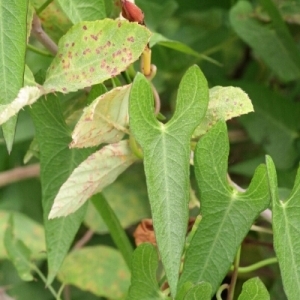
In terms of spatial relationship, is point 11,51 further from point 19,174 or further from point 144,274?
point 19,174

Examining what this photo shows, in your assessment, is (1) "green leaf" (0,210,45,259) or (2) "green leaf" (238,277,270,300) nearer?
(2) "green leaf" (238,277,270,300)

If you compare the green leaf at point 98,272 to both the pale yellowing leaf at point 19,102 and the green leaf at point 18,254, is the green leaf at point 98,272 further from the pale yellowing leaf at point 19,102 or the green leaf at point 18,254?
the pale yellowing leaf at point 19,102

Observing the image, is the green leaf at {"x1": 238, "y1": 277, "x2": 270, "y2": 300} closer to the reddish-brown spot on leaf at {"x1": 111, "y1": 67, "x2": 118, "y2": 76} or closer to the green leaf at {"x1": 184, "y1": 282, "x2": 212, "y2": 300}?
the green leaf at {"x1": 184, "y1": 282, "x2": 212, "y2": 300}

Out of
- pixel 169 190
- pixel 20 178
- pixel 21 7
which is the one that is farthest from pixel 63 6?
pixel 20 178

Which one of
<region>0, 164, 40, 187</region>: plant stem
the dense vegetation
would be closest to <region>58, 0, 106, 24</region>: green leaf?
the dense vegetation

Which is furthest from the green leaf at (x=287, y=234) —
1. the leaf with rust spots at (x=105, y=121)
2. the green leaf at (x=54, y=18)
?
the green leaf at (x=54, y=18)
